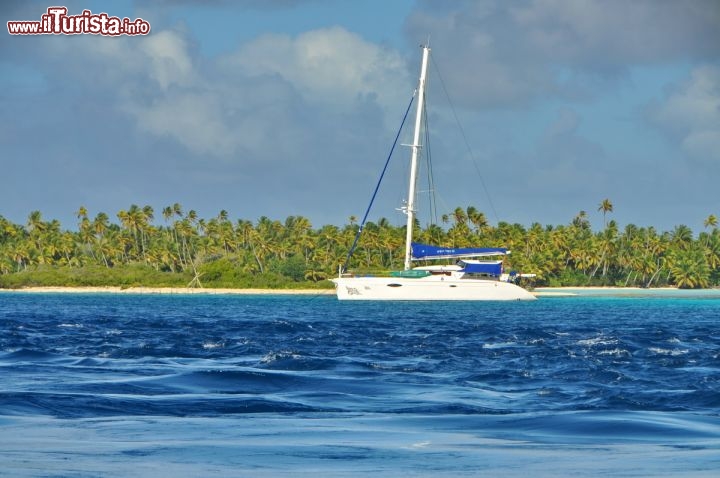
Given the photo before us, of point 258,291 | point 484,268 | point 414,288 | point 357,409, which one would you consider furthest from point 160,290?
point 357,409

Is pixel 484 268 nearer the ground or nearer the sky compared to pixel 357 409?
nearer the sky

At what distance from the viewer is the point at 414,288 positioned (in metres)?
97.9

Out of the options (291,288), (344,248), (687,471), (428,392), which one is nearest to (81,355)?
(428,392)

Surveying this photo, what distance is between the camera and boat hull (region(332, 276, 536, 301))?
97.8 m

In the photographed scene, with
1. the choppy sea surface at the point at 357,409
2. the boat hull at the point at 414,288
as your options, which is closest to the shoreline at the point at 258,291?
the boat hull at the point at 414,288

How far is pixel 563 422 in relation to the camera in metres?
16.9

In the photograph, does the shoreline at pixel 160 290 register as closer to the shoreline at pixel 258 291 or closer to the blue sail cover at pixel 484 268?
the shoreline at pixel 258 291

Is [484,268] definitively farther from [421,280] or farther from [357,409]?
[357,409]

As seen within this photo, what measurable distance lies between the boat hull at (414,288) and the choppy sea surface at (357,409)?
195ft

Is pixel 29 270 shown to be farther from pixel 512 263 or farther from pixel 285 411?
pixel 285 411

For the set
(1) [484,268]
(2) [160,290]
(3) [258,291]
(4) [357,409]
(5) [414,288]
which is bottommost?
(4) [357,409]

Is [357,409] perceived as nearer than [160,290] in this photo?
Yes

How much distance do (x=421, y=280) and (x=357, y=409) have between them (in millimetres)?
79310

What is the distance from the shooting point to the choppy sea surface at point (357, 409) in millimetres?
12312
